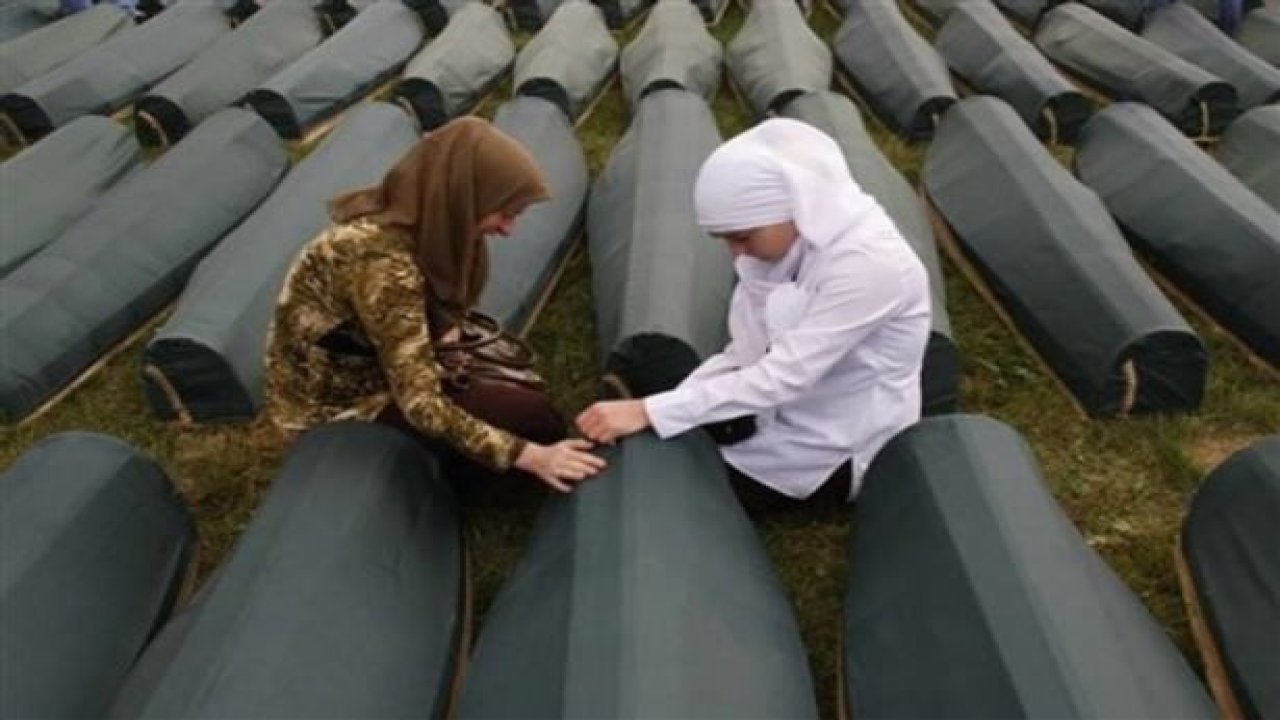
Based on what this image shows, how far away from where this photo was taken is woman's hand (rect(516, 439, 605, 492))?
279 centimetres

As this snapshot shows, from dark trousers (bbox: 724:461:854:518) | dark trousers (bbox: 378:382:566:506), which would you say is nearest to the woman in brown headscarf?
dark trousers (bbox: 378:382:566:506)

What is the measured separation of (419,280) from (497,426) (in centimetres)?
58

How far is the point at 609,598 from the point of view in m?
2.35

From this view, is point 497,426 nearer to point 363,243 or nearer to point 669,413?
point 669,413

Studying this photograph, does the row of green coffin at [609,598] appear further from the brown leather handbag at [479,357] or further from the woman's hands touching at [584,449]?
the brown leather handbag at [479,357]

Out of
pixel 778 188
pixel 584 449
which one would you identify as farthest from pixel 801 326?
pixel 584 449

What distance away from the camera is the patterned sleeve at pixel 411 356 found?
2701 mm

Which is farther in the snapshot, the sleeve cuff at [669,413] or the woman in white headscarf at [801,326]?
the sleeve cuff at [669,413]

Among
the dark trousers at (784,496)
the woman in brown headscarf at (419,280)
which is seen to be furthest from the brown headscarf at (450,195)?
the dark trousers at (784,496)

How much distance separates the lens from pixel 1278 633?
2.43 m

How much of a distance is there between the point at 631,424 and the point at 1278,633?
5.05 ft

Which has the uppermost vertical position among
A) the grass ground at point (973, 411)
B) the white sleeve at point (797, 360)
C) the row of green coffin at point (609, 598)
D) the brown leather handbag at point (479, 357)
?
the white sleeve at point (797, 360)

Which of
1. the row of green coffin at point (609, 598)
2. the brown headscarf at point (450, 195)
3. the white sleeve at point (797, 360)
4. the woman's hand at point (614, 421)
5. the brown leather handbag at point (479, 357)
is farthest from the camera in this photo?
the brown leather handbag at point (479, 357)

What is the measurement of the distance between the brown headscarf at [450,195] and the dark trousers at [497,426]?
0.44m
